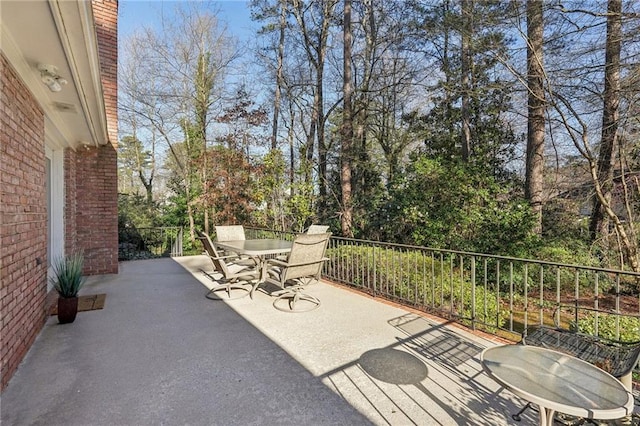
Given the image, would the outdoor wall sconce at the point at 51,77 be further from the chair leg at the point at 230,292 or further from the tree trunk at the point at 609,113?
the tree trunk at the point at 609,113

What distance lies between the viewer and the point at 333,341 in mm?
3203

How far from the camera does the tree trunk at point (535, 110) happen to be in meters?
5.60

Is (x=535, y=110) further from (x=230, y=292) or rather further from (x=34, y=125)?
(x=34, y=125)

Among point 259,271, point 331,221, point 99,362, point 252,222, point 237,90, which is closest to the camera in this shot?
Answer: point 99,362

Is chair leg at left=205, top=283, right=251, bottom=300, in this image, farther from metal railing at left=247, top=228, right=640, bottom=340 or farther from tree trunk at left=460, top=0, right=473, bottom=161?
tree trunk at left=460, top=0, right=473, bottom=161

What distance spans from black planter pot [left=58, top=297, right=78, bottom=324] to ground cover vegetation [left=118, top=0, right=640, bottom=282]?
18.4 ft

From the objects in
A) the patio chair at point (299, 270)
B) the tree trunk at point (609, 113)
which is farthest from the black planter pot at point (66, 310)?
the tree trunk at point (609, 113)

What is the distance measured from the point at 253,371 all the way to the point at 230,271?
2.28 metres

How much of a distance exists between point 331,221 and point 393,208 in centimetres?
229

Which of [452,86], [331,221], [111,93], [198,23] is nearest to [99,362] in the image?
[111,93]

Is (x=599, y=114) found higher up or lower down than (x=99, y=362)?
higher up

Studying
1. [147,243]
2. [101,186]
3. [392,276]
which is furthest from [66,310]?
[147,243]

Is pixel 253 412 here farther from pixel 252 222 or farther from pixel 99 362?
pixel 252 222

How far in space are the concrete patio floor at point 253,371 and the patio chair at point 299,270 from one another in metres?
0.32
